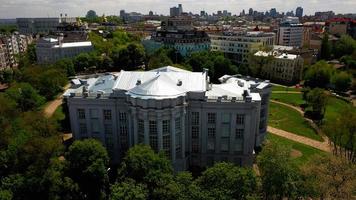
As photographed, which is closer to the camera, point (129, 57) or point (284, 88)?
point (284, 88)

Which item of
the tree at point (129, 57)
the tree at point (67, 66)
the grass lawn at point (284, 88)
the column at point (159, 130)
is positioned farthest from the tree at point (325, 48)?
the column at point (159, 130)

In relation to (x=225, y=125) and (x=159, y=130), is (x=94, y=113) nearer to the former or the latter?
(x=159, y=130)

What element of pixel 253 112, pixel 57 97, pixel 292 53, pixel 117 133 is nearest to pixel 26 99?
pixel 57 97

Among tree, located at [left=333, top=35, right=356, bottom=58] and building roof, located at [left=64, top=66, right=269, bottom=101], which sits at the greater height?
building roof, located at [left=64, top=66, right=269, bottom=101]

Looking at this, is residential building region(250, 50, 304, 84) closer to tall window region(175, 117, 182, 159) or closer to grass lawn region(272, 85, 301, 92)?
grass lawn region(272, 85, 301, 92)

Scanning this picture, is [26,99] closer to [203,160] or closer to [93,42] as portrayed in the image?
[203,160]

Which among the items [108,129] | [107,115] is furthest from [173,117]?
[108,129]

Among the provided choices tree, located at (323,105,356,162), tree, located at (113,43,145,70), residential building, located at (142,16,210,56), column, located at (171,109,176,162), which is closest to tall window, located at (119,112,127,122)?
column, located at (171,109,176,162)
